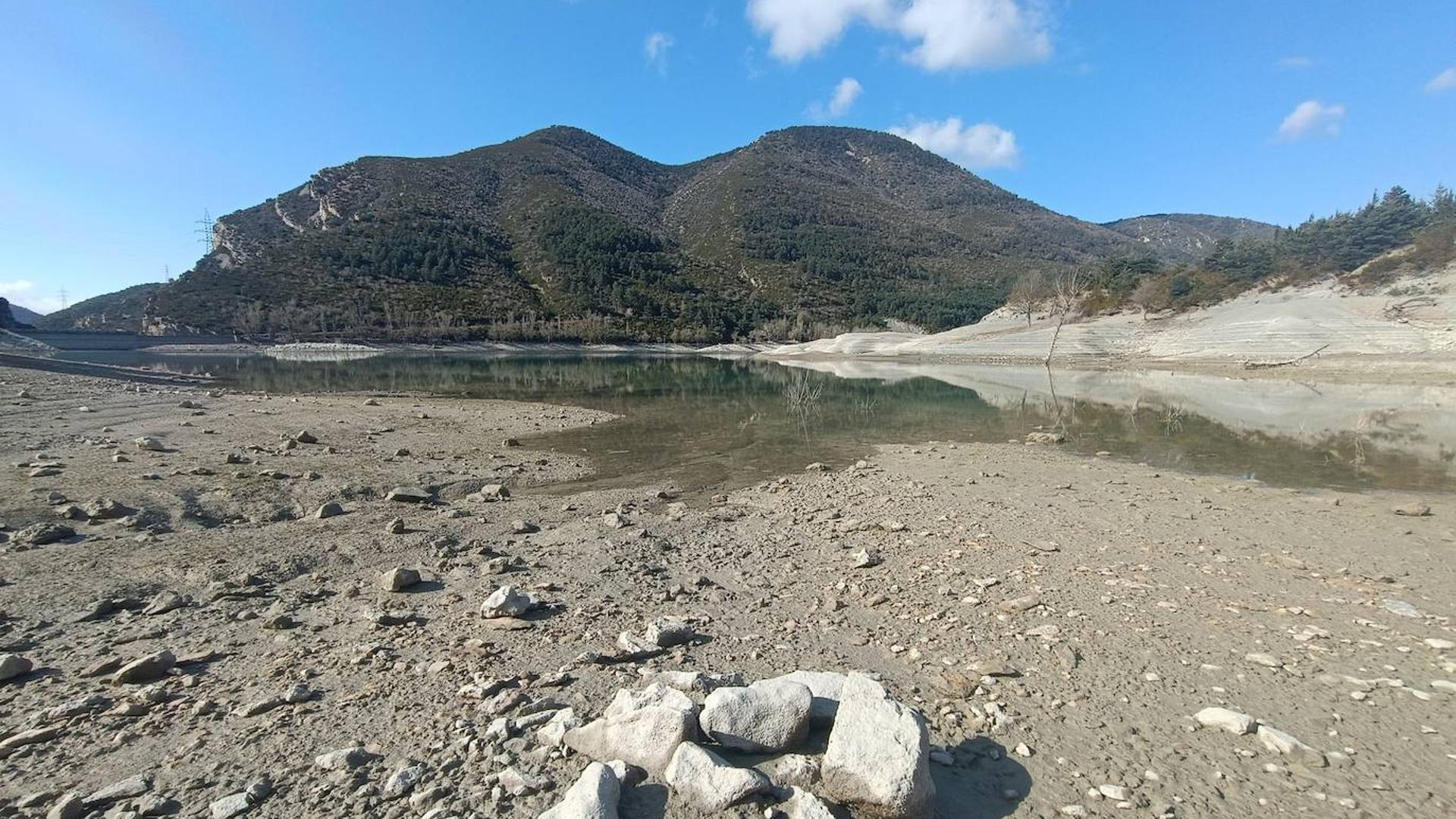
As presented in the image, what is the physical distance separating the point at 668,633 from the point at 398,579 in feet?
10.8

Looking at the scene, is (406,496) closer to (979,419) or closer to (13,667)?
(13,667)

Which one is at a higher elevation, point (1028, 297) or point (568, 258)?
point (568, 258)

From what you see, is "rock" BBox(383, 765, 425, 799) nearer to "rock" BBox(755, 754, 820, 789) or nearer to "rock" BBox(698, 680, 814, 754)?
"rock" BBox(698, 680, 814, 754)

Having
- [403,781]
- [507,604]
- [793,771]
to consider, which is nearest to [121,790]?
[403,781]

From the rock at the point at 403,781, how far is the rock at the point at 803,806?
2014 millimetres

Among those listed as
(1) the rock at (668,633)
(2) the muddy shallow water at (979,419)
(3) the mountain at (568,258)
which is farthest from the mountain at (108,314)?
(1) the rock at (668,633)

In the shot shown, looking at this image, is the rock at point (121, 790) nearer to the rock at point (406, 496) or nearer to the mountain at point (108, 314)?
the rock at point (406, 496)

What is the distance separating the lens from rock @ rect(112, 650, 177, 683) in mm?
4598

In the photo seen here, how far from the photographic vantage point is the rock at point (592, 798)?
2.90 metres

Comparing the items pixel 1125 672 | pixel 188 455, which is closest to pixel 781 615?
pixel 1125 672

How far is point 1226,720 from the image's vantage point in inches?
160

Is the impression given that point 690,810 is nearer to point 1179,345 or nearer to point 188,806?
point 188,806

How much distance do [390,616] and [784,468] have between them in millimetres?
9916

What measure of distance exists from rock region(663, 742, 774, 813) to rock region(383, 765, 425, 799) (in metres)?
1.41
